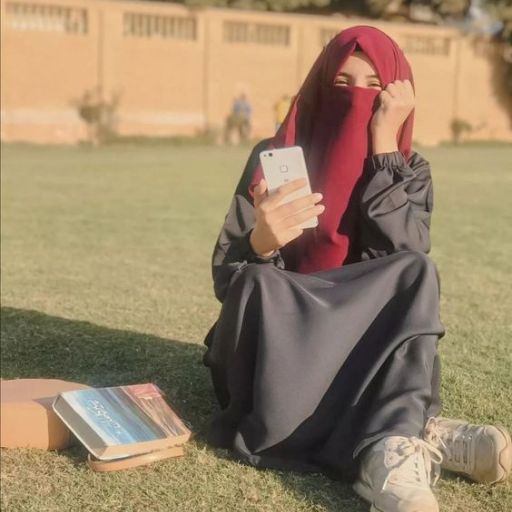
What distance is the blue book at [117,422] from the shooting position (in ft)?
9.13

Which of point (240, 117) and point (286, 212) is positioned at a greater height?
point (286, 212)

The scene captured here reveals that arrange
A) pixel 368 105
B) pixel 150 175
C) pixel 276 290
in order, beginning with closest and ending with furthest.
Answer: pixel 276 290 < pixel 368 105 < pixel 150 175

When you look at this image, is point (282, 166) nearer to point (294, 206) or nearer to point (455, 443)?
point (294, 206)

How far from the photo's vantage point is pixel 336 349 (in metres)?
2.82

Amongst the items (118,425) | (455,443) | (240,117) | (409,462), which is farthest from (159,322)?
(240,117)

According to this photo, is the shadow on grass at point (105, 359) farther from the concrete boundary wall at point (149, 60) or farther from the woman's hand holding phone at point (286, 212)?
the concrete boundary wall at point (149, 60)

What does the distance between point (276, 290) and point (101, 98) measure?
27.7 meters

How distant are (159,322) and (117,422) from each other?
85.8 inches

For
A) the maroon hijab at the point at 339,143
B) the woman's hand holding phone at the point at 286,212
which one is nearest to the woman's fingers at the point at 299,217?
the woman's hand holding phone at the point at 286,212

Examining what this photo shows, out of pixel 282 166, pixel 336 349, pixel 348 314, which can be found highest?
pixel 282 166

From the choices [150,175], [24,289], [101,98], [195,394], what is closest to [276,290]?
[195,394]

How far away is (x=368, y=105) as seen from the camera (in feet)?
9.97

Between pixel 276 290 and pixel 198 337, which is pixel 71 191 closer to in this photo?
pixel 198 337

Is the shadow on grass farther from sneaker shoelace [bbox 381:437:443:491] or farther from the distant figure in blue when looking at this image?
the distant figure in blue
